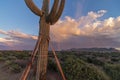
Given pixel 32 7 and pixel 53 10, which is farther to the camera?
pixel 32 7

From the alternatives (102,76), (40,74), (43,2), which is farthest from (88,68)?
(43,2)

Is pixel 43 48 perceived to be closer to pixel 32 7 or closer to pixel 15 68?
pixel 32 7

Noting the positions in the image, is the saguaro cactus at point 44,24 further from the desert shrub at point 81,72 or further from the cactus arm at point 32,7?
the desert shrub at point 81,72

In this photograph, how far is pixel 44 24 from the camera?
8570mm

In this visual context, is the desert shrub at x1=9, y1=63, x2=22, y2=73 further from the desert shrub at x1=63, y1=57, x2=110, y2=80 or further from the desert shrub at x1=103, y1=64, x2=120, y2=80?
the desert shrub at x1=103, y1=64, x2=120, y2=80

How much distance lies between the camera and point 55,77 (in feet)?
41.4

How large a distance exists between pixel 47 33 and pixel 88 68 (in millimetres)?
4456

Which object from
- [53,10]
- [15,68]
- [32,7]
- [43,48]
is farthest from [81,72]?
[15,68]

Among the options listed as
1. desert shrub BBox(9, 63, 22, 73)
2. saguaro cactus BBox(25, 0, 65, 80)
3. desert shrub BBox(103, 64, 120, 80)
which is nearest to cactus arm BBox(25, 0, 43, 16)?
saguaro cactus BBox(25, 0, 65, 80)

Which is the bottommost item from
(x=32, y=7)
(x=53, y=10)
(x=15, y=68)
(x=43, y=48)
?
(x=15, y=68)

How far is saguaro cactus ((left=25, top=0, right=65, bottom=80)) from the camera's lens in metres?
8.16

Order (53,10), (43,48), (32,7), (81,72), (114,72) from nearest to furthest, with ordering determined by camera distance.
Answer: (53,10) < (32,7) < (43,48) < (81,72) < (114,72)

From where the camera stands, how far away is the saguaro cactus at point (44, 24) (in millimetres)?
8164

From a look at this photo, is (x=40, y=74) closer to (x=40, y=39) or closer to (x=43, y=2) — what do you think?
(x=40, y=39)
